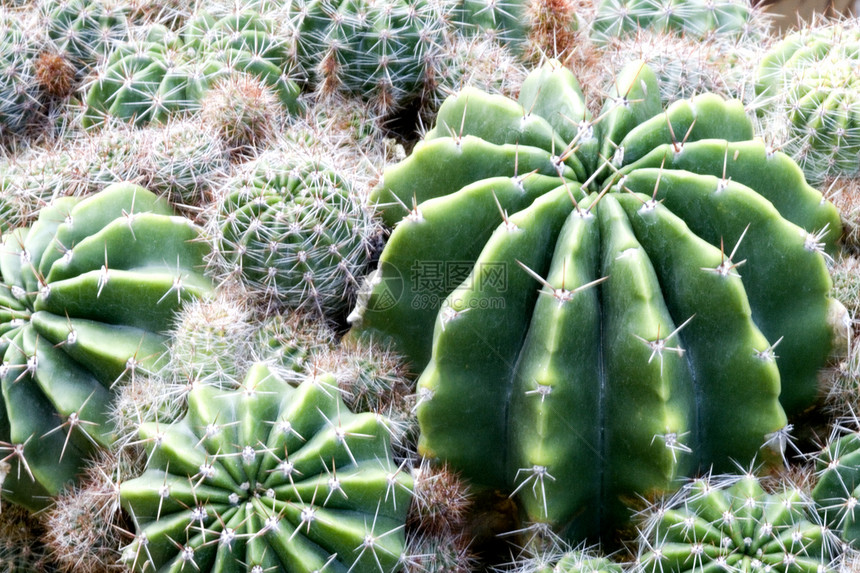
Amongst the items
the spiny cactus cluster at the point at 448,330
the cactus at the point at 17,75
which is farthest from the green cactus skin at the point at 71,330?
the cactus at the point at 17,75

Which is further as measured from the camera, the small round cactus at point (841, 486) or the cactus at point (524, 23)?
the cactus at point (524, 23)

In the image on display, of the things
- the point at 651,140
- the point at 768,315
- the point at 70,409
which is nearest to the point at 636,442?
the point at 768,315

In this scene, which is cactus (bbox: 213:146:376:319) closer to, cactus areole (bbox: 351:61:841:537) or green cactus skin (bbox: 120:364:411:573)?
cactus areole (bbox: 351:61:841:537)

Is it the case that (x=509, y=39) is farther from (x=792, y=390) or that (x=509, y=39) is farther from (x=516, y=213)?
(x=792, y=390)

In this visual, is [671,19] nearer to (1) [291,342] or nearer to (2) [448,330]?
(2) [448,330]

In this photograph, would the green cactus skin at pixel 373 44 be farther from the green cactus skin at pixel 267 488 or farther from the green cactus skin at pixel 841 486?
the green cactus skin at pixel 841 486

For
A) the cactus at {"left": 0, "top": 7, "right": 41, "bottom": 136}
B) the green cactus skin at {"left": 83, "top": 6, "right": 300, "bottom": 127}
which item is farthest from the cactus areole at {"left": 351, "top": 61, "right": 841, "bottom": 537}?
the cactus at {"left": 0, "top": 7, "right": 41, "bottom": 136}
